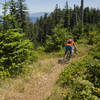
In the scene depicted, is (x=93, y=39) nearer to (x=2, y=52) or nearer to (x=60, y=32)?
(x=60, y=32)

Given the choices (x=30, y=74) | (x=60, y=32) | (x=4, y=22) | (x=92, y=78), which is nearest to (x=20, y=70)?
(x=30, y=74)

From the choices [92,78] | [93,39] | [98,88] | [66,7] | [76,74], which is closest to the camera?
[98,88]

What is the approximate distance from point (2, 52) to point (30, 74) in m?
1.98

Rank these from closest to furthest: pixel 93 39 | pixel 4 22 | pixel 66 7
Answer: pixel 4 22 → pixel 93 39 → pixel 66 7

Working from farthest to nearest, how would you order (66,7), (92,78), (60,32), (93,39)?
(66,7)
(60,32)
(93,39)
(92,78)

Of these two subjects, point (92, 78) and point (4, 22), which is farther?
point (4, 22)

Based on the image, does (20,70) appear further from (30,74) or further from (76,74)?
(76,74)

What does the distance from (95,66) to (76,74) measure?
3.54 ft

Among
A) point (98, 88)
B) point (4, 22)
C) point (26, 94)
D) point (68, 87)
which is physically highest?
point (4, 22)

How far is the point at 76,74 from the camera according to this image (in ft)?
18.3

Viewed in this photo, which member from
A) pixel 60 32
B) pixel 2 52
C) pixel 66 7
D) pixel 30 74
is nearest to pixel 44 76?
pixel 30 74

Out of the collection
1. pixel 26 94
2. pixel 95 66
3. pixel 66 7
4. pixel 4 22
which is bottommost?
pixel 26 94

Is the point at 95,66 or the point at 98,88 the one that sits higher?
the point at 95,66

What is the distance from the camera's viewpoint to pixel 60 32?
14.8m
